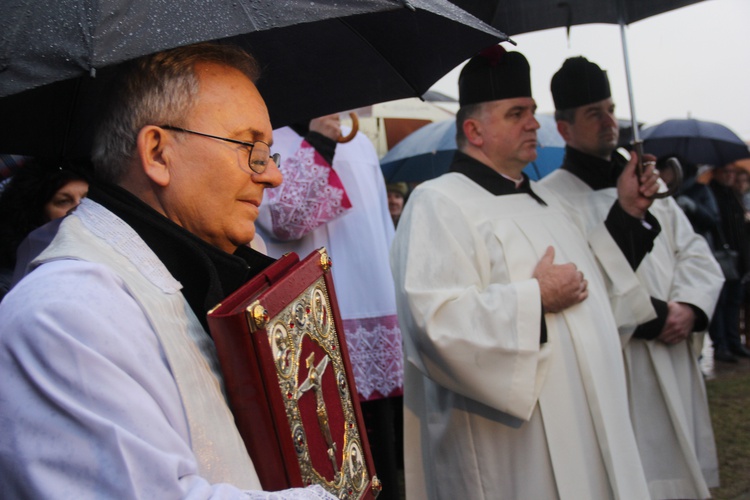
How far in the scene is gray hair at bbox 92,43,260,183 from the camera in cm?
182

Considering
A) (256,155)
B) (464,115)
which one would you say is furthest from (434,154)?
(256,155)

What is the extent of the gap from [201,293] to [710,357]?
941cm

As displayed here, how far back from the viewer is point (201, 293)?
1786 mm

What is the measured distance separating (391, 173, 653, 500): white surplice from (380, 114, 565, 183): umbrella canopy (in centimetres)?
302

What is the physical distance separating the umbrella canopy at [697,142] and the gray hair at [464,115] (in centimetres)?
578

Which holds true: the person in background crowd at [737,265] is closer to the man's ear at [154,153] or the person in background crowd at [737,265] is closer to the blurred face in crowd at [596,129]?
the blurred face in crowd at [596,129]

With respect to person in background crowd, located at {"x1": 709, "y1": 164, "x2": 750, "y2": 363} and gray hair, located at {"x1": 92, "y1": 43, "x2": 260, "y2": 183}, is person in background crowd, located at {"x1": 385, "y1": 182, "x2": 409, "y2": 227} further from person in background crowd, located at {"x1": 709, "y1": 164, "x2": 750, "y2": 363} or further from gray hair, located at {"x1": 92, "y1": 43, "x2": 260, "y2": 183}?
gray hair, located at {"x1": 92, "y1": 43, "x2": 260, "y2": 183}

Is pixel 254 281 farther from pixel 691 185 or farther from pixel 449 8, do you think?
pixel 691 185

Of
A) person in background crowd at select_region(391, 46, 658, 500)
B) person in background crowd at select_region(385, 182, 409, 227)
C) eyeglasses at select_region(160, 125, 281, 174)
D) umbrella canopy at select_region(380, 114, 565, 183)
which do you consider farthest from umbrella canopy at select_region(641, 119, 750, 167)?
eyeglasses at select_region(160, 125, 281, 174)

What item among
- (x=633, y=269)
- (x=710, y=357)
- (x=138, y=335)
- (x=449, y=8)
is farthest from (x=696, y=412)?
(x=710, y=357)

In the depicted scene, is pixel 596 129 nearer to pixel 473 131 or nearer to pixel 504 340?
pixel 473 131

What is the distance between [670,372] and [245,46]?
273 centimetres

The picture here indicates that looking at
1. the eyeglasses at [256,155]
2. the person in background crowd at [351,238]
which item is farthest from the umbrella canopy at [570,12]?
the eyeglasses at [256,155]

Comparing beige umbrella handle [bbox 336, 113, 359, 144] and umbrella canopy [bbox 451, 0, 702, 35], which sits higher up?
umbrella canopy [bbox 451, 0, 702, 35]
